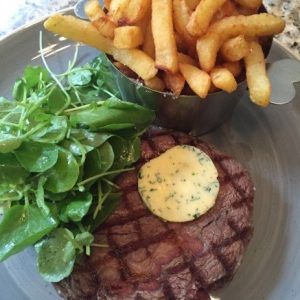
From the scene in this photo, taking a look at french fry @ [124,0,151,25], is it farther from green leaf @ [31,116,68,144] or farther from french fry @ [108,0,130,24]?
green leaf @ [31,116,68,144]

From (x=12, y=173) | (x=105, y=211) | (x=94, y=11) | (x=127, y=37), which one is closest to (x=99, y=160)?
(x=105, y=211)

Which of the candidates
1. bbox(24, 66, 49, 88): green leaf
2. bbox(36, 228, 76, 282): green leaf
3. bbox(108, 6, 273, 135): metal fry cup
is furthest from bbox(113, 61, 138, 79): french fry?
bbox(36, 228, 76, 282): green leaf

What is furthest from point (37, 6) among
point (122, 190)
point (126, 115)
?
point (122, 190)

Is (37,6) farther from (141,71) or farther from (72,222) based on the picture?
(72,222)

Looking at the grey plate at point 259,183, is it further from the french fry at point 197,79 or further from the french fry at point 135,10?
the french fry at point 135,10

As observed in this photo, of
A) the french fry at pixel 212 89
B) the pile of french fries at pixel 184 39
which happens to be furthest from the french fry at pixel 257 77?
the french fry at pixel 212 89

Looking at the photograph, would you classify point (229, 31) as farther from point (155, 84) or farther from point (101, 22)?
point (101, 22)

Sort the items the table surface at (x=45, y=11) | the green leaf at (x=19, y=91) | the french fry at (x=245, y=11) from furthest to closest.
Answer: the table surface at (x=45, y=11) < the green leaf at (x=19, y=91) < the french fry at (x=245, y=11)
